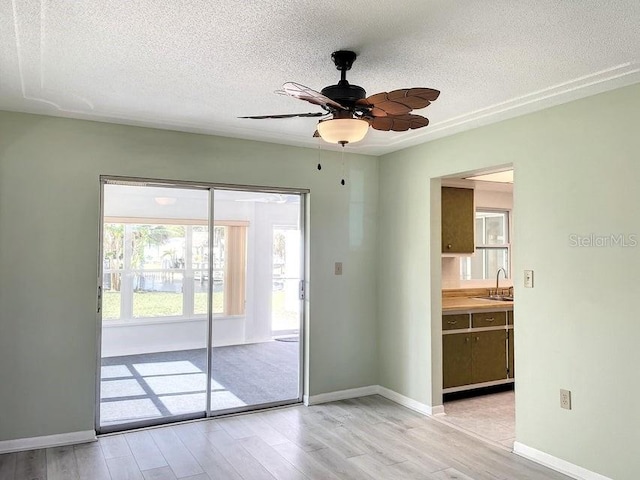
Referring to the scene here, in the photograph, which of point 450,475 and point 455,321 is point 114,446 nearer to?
point 450,475

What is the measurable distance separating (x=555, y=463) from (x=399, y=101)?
274cm

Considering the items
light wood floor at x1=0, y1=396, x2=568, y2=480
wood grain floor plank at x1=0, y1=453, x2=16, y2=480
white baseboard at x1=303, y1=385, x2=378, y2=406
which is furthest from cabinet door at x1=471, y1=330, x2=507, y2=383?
wood grain floor plank at x1=0, y1=453, x2=16, y2=480

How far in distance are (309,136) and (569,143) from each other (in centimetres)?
215

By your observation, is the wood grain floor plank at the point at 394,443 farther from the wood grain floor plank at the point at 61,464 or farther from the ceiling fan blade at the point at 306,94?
the ceiling fan blade at the point at 306,94

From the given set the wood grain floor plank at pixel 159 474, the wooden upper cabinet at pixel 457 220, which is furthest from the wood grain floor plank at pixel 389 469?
the wooden upper cabinet at pixel 457 220

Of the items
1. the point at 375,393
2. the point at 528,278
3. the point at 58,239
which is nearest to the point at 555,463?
the point at 528,278

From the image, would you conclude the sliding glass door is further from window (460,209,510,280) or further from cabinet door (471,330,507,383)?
window (460,209,510,280)

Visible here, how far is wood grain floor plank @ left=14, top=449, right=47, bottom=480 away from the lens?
324 cm

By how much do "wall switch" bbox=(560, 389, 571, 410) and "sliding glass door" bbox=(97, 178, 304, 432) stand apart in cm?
237

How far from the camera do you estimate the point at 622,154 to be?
306 centimetres

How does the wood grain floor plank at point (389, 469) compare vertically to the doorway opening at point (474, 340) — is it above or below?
below

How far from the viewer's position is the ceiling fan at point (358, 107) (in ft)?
7.26

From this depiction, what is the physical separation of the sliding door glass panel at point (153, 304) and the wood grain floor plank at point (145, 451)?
21 cm

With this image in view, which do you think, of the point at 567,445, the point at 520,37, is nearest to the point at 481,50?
the point at 520,37
